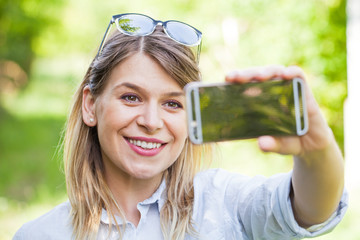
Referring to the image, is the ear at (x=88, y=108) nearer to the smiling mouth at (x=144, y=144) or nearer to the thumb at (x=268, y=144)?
the smiling mouth at (x=144, y=144)

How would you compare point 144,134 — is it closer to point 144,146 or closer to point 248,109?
point 144,146

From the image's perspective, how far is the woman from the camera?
2143 mm

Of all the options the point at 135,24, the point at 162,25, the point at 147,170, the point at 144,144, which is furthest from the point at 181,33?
the point at 147,170

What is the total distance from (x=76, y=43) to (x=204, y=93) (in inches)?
679

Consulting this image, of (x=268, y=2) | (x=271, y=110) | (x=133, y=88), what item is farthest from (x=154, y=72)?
(x=268, y=2)

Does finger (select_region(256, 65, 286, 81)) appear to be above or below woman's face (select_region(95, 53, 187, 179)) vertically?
above

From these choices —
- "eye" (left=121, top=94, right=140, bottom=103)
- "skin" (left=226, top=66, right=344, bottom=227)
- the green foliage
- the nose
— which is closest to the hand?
"skin" (left=226, top=66, right=344, bottom=227)

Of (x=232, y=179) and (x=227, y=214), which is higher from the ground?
(x=232, y=179)

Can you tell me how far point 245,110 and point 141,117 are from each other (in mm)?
804

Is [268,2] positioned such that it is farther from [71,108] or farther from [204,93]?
[204,93]

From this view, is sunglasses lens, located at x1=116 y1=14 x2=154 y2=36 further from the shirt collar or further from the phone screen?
the phone screen

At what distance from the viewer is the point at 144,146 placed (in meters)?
2.20

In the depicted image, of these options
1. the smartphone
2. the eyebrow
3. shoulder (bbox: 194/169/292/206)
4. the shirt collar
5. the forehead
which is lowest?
the shirt collar

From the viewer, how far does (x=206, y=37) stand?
7742 millimetres
